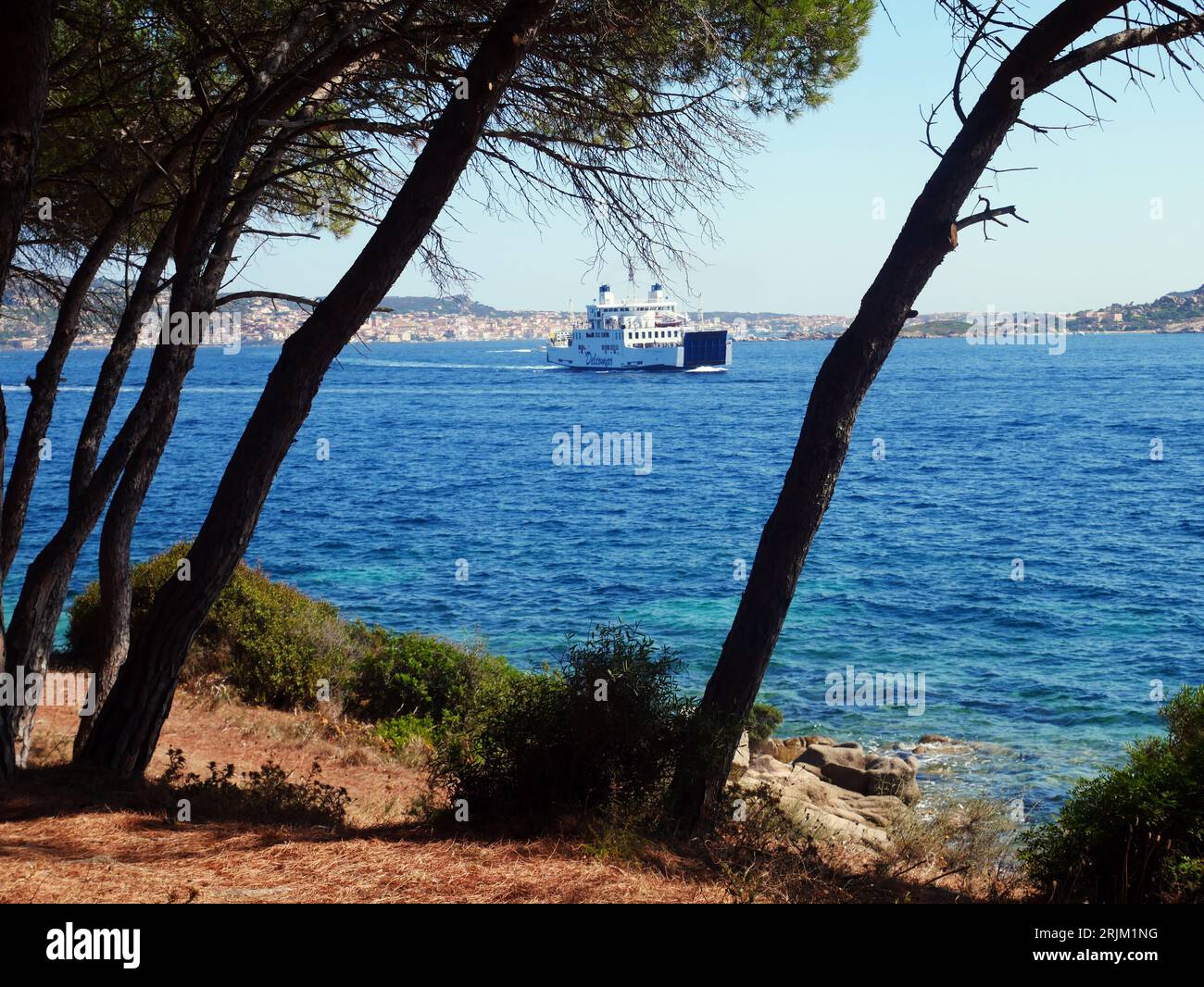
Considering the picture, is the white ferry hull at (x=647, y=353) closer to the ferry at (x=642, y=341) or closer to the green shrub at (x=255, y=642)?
the ferry at (x=642, y=341)

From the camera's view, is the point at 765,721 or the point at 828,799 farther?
the point at 765,721

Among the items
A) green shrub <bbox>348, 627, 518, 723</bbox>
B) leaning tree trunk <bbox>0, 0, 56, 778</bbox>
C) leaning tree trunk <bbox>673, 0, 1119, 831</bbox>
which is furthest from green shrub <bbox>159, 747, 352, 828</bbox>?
green shrub <bbox>348, 627, 518, 723</bbox>

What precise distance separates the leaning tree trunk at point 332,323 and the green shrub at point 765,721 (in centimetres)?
937

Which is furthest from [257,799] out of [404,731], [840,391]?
[404,731]

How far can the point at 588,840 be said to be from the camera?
4.53 metres

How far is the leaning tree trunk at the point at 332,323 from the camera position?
486 cm

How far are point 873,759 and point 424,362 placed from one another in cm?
14134

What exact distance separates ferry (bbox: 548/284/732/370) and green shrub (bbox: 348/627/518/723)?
87.8m

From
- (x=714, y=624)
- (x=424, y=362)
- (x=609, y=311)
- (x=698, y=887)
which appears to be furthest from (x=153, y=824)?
(x=424, y=362)

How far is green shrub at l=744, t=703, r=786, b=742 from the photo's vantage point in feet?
44.5

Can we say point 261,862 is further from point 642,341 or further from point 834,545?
point 642,341

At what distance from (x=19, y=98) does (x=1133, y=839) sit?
6.30 meters

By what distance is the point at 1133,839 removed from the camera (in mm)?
4805
